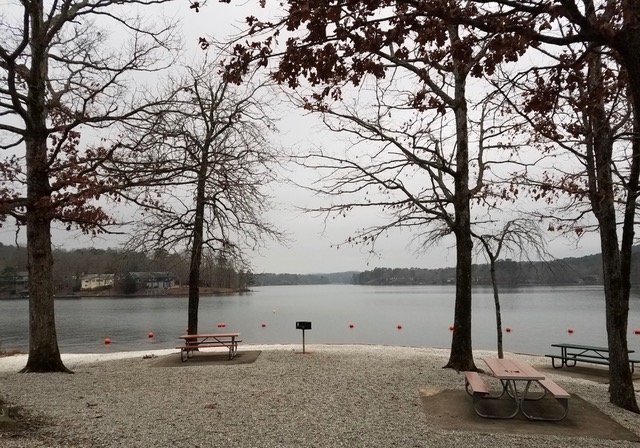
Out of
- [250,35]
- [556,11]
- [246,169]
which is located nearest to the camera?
[556,11]

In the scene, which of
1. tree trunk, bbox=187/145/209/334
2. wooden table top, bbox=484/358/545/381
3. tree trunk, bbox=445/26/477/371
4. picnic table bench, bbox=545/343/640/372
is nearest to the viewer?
wooden table top, bbox=484/358/545/381

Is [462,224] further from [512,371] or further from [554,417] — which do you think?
[554,417]

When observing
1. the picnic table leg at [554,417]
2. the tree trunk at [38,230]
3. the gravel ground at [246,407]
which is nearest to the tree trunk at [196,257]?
the gravel ground at [246,407]

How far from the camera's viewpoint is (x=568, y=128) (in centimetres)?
789

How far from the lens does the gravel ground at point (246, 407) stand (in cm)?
510

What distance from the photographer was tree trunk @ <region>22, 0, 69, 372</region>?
9.61 meters

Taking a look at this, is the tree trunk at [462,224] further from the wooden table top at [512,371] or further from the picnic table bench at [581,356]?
the picnic table bench at [581,356]

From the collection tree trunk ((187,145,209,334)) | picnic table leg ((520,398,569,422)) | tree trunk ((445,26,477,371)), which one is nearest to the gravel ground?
picnic table leg ((520,398,569,422))

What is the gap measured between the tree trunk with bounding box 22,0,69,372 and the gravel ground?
625mm

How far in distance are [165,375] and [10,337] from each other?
86.2ft

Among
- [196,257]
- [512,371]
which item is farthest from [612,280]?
[196,257]

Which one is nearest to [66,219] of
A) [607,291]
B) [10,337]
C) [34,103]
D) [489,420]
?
[34,103]

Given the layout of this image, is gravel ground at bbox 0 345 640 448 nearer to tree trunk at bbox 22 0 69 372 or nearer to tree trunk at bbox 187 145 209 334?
tree trunk at bbox 22 0 69 372

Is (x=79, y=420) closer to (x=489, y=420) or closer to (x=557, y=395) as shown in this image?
(x=489, y=420)
